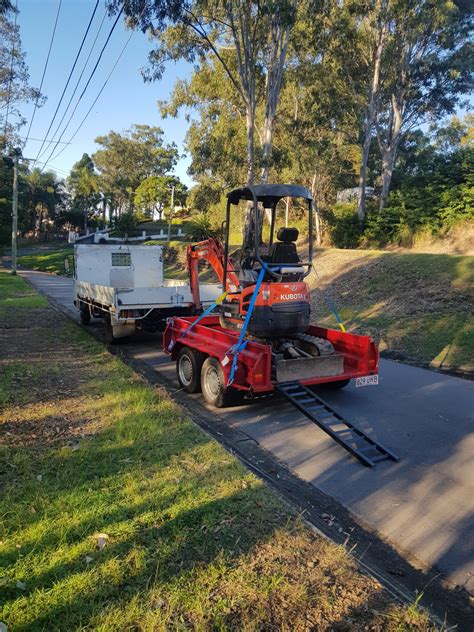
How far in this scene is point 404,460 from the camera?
543cm

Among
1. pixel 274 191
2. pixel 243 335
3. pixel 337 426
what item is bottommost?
pixel 337 426

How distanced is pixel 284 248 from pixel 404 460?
3311mm

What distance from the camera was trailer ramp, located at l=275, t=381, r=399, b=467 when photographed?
542cm

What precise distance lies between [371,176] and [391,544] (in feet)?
129

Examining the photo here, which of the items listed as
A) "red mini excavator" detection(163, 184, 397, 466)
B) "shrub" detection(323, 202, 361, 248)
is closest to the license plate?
"red mini excavator" detection(163, 184, 397, 466)

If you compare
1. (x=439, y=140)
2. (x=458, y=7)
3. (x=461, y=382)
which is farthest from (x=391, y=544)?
(x=439, y=140)

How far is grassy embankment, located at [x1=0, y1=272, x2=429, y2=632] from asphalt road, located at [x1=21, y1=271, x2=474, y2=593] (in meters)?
0.80

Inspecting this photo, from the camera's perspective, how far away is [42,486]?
13.9 ft

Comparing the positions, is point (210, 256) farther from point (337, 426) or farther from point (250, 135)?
point (250, 135)

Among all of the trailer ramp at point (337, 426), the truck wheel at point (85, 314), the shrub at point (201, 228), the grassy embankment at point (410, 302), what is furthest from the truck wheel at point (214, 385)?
the shrub at point (201, 228)

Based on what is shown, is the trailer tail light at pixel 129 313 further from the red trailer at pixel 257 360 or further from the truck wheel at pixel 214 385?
the truck wheel at pixel 214 385

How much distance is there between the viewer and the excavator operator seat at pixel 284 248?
6.94 m

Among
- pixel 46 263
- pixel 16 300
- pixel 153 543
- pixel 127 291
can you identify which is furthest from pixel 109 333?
pixel 46 263

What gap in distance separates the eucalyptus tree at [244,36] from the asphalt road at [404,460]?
1420cm
